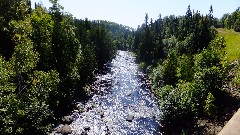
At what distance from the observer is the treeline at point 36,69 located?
23.9m

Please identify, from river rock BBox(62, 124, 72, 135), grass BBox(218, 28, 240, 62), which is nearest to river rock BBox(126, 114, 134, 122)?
river rock BBox(62, 124, 72, 135)

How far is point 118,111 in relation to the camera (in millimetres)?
54969

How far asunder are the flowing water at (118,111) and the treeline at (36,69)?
4.31 m

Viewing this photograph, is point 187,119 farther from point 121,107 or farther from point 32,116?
point 32,116

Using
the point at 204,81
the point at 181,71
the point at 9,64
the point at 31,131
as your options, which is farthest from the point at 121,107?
the point at 9,64

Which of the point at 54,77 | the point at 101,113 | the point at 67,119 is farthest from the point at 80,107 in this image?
the point at 54,77

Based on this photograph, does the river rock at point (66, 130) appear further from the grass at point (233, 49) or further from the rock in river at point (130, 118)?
the grass at point (233, 49)

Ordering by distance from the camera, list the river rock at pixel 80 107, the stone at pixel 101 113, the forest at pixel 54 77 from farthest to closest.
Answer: the river rock at pixel 80 107 < the stone at pixel 101 113 < the forest at pixel 54 77

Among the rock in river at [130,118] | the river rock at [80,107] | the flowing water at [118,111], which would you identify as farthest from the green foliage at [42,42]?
the rock in river at [130,118]

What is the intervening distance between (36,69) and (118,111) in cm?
1791

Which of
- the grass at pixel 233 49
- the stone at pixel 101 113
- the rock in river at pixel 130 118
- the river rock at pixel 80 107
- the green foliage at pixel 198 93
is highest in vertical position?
the grass at pixel 233 49

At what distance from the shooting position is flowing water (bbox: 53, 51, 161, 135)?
45.3 m

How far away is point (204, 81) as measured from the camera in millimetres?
43062

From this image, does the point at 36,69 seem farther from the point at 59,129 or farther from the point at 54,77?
the point at 54,77
